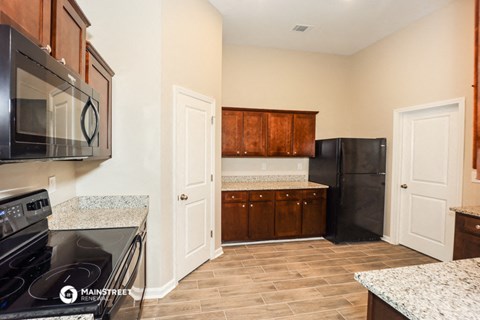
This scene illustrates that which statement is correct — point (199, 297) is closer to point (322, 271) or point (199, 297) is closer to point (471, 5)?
point (322, 271)

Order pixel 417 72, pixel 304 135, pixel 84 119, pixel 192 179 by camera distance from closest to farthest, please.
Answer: pixel 84 119 → pixel 192 179 → pixel 417 72 → pixel 304 135

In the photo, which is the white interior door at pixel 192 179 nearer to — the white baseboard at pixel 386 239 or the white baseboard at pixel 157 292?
the white baseboard at pixel 157 292

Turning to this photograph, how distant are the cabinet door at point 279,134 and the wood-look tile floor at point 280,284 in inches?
60.8

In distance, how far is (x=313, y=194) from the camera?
13.5 feet

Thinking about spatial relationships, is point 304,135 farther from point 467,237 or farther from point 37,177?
point 37,177

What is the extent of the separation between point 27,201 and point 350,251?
3799mm

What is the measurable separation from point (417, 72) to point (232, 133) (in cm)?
286

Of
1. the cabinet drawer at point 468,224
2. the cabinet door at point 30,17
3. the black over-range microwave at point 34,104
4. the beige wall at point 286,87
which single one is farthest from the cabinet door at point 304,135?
the cabinet door at point 30,17

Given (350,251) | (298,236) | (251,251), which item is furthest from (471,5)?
(251,251)

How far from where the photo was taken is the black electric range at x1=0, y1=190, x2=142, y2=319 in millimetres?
876

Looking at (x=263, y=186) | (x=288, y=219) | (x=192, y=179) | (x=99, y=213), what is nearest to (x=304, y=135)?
(x=263, y=186)

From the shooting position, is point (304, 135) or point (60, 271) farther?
point (304, 135)

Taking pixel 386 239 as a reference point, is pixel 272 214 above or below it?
above

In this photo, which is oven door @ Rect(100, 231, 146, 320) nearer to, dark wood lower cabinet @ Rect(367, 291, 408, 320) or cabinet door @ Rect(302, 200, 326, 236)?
dark wood lower cabinet @ Rect(367, 291, 408, 320)
